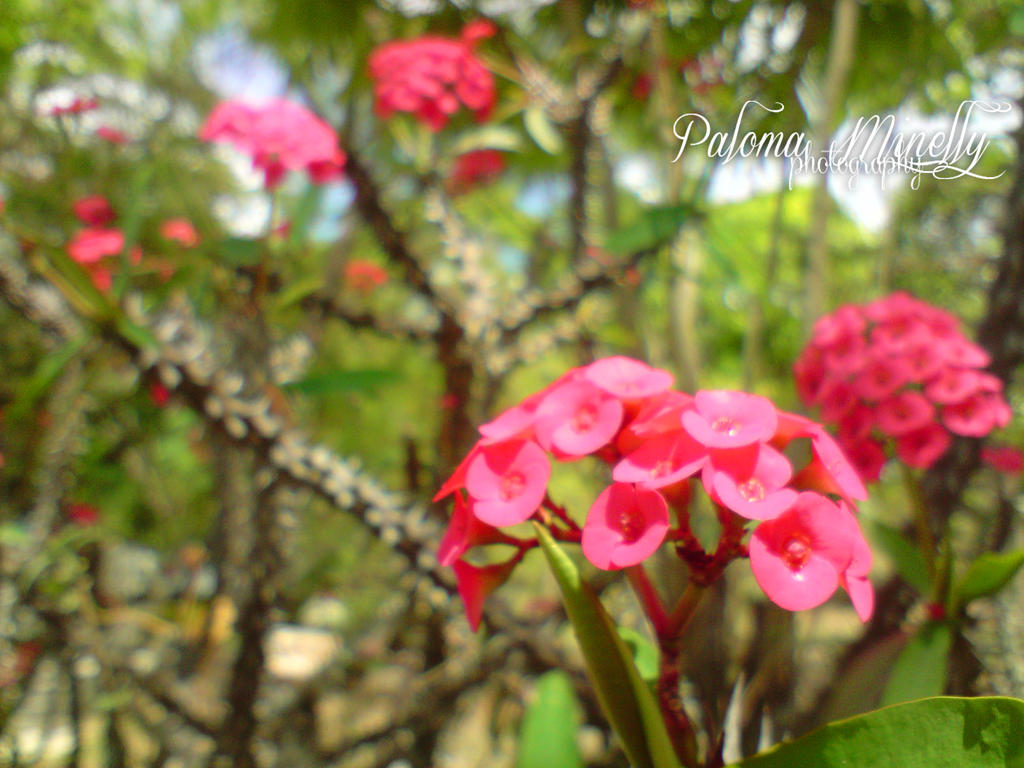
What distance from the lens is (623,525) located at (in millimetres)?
397

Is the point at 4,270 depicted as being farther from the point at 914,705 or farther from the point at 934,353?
the point at 934,353

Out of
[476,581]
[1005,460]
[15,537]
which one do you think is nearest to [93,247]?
[15,537]

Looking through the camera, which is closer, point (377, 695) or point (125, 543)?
point (377, 695)

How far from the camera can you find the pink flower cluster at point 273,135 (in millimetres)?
1153

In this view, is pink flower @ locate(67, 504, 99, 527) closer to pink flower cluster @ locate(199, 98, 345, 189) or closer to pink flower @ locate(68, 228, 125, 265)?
pink flower @ locate(68, 228, 125, 265)

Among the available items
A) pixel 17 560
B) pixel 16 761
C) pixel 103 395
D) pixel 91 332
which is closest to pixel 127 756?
pixel 16 761

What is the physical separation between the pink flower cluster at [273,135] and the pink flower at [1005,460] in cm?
134

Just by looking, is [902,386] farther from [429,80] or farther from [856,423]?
[429,80]

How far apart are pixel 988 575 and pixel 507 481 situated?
0.50 meters

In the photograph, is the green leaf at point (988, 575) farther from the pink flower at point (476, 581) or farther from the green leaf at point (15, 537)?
the green leaf at point (15, 537)

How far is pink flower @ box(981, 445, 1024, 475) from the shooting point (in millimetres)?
1131

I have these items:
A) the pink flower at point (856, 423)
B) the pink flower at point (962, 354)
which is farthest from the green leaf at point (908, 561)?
the pink flower at point (962, 354)

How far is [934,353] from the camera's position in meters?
0.83

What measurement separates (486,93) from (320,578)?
130cm
